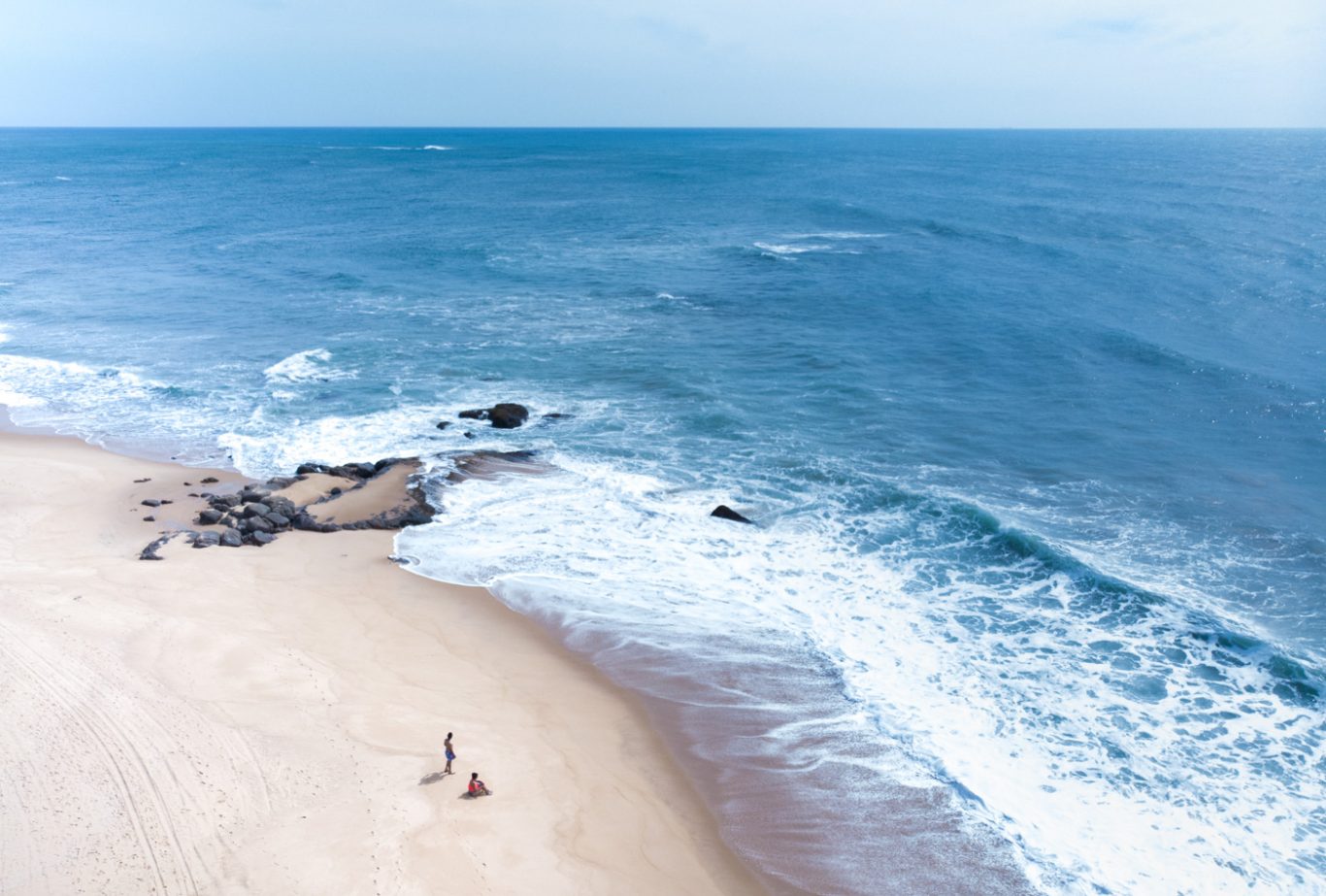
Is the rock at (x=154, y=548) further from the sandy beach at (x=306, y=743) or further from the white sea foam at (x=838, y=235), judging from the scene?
the white sea foam at (x=838, y=235)

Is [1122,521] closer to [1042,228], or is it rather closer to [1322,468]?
[1322,468]

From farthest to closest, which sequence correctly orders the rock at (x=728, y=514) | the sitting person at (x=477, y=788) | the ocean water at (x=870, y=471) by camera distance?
the rock at (x=728, y=514) → the ocean water at (x=870, y=471) → the sitting person at (x=477, y=788)

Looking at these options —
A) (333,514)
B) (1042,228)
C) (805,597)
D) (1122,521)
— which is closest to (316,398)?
(333,514)

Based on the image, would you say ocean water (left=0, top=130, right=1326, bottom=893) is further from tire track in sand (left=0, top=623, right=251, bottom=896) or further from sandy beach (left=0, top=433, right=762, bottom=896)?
tire track in sand (left=0, top=623, right=251, bottom=896)

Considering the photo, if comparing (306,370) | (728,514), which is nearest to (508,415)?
(728,514)

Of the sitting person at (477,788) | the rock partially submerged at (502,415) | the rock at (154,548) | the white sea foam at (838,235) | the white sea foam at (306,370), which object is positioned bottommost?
the sitting person at (477,788)

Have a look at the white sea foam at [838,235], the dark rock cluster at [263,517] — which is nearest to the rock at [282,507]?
the dark rock cluster at [263,517]

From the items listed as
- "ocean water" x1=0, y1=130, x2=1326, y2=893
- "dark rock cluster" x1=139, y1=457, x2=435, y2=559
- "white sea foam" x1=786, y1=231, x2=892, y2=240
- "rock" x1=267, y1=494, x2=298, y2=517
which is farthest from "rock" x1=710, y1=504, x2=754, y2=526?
"white sea foam" x1=786, y1=231, x2=892, y2=240
